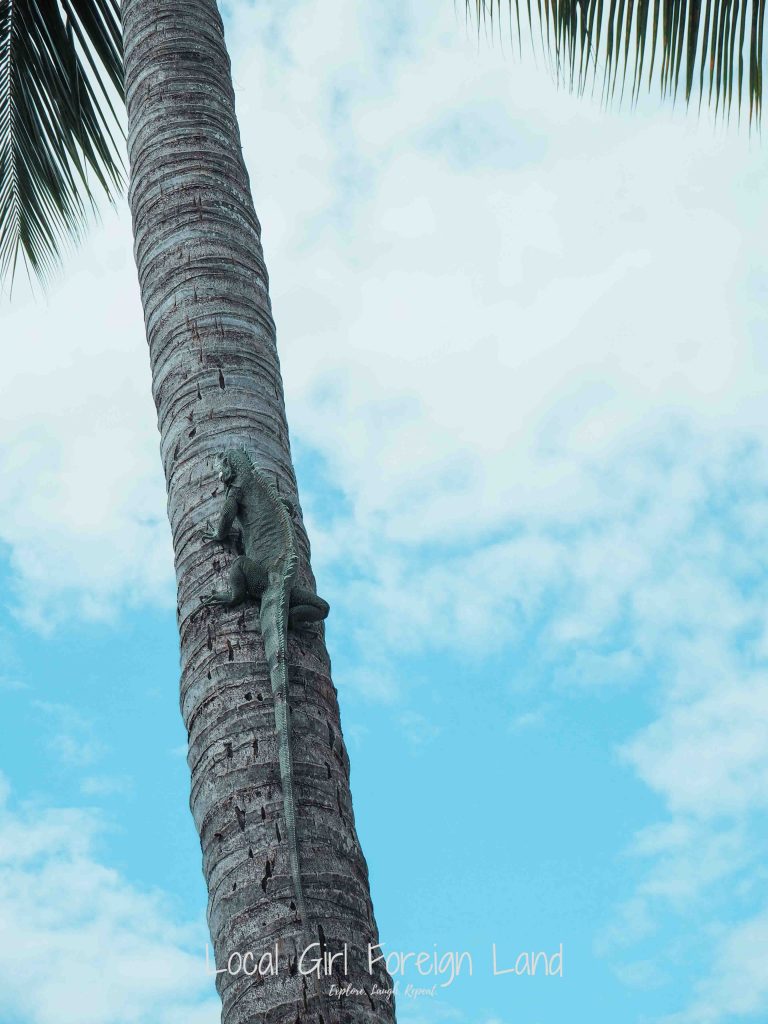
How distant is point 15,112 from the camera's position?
27.8ft

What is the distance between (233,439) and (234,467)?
7.3 inches

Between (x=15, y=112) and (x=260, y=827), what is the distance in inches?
257

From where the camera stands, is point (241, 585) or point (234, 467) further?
point (234, 467)

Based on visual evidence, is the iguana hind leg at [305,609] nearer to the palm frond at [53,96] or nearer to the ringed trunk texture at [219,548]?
the ringed trunk texture at [219,548]

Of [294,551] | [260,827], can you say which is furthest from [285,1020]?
[294,551]

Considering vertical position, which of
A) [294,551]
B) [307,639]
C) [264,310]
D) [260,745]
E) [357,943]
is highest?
[264,310]

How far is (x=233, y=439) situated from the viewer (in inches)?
174

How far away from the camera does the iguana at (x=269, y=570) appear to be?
3768mm

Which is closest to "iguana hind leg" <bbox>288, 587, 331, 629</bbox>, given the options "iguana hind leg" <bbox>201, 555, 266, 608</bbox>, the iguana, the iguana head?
the iguana

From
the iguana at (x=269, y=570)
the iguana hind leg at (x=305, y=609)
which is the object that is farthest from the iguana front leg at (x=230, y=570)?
the iguana hind leg at (x=305, y=609)

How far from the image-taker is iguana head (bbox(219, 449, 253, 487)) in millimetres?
4246

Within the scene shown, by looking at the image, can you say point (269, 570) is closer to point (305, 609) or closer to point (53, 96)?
point (305, 609)

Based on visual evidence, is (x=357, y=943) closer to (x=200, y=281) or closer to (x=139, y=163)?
(x=200, y=281)

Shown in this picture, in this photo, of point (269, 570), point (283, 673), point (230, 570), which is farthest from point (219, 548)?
point (283, 673)
